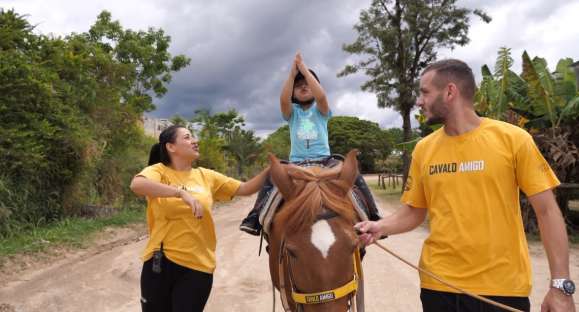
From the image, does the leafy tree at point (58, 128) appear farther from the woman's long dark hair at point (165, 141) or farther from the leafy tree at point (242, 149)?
the leafy tree at point (242, 149)

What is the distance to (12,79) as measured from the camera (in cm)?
884

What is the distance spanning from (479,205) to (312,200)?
0.94m

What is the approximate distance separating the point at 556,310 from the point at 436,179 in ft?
2.88

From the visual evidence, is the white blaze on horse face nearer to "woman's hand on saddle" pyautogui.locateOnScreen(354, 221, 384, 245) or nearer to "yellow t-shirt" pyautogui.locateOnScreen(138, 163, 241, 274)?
"woman's hand on saddle" pyautogui.locateOnScreen(354, 221, 384, 245)

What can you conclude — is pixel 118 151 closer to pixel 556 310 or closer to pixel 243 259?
pixel 243 259

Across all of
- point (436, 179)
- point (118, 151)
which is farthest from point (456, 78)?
point (118, 151)

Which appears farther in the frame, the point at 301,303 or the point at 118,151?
the point at 118,151

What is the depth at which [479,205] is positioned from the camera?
7.32ft

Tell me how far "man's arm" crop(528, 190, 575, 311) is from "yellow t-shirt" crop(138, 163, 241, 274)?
2.28m

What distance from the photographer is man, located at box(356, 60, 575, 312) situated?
2084 millimetres

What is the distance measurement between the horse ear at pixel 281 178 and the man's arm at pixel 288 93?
41.1 inches

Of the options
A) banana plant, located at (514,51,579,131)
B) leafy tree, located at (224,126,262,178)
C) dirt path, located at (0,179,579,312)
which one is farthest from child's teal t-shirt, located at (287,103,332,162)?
leafy tree, located at (224,126,262,178)

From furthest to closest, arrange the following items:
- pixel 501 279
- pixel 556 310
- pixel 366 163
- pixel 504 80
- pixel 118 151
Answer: pixel 366 163, pixel 118 151, pixel 504 80, pixel 501 279, pixel 556 310

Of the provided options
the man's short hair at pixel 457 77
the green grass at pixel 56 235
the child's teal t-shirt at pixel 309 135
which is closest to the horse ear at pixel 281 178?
the child's teal t-shirt at pixel 309 135
